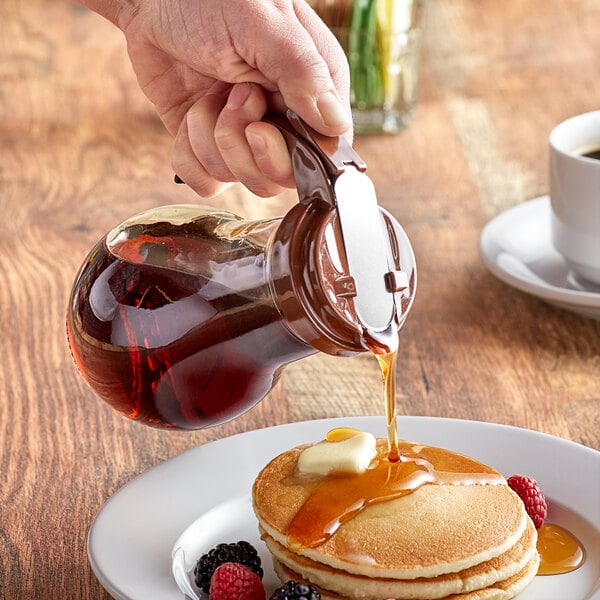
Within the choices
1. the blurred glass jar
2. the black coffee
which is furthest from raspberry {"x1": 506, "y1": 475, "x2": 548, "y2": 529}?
the blurred glass jar

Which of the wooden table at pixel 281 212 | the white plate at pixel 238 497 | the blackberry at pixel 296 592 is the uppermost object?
the blackberry at pixel 296 592

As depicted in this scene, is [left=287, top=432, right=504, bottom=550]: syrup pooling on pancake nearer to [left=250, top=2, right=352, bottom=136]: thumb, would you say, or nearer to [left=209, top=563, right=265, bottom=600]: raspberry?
[left=209, top=563, right=265, bottom=600]: raspberry

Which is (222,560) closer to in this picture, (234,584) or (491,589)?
(234,584)

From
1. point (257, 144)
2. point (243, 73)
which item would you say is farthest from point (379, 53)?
point (257, 144)

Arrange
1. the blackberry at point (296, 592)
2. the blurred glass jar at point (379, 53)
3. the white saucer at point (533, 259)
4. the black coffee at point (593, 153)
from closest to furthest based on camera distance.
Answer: the blackberry at point (296, 592)
the white saucer at point (533, 259)
the black coffee at point (593, 153)
the blurred glass jar at point (379, 53)

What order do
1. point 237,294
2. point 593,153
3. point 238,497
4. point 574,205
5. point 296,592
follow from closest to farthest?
point 296,592 < point 237,294 < point 238,497 < point 574,205 < point 593,153

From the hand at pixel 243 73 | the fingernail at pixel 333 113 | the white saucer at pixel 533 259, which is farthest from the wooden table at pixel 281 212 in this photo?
the fingernail at pixel 333 113

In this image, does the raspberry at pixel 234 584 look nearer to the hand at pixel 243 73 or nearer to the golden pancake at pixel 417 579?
the golden pancake at pixel 417 579
